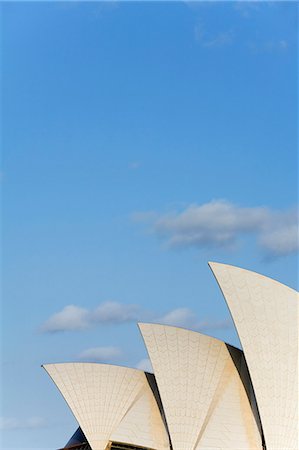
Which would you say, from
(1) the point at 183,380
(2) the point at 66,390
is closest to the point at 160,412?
(1) the point at 183,380

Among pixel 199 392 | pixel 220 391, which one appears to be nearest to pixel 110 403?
pixel 199 392

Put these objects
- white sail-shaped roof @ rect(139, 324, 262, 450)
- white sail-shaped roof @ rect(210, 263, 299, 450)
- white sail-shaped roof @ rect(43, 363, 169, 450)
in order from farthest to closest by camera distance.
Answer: white sail-shaped roof @ rect(43, 363, 169, 450), white sail-shaped roof @ rect(139, 324, 262, 450), white sail-shaped roof @ rect(210, 263, 299, 450)

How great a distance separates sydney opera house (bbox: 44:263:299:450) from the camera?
4041cm

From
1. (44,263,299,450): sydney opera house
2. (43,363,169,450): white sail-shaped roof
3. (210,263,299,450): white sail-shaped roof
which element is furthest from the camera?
(43,363,169,450): white sail-shaped roof

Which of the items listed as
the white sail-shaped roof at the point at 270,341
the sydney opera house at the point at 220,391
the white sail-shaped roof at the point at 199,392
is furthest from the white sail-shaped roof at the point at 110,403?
the white sail-shaped roof at the point at 270,341

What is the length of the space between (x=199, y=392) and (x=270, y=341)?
463cm

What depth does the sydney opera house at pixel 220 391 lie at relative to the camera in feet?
133

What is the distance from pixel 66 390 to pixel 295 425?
44.1ft

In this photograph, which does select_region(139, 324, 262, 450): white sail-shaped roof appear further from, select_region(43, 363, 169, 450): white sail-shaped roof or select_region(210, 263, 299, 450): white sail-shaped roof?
select_region(43, 363, 169, 450): white sail-shaped roof

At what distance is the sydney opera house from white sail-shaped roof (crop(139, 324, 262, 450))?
0.17ft

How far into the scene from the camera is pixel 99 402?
1806 inches

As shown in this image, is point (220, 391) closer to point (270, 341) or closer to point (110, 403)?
point (270, 341)

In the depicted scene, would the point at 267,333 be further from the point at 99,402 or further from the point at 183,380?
the point at 99,402

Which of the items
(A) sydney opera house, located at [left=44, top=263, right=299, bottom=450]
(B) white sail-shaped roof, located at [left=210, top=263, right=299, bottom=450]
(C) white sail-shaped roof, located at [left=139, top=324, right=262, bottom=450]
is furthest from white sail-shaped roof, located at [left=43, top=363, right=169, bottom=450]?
(B) white sail-shaped roof, located at [left=210, top=263, right=299, bottom=450]
